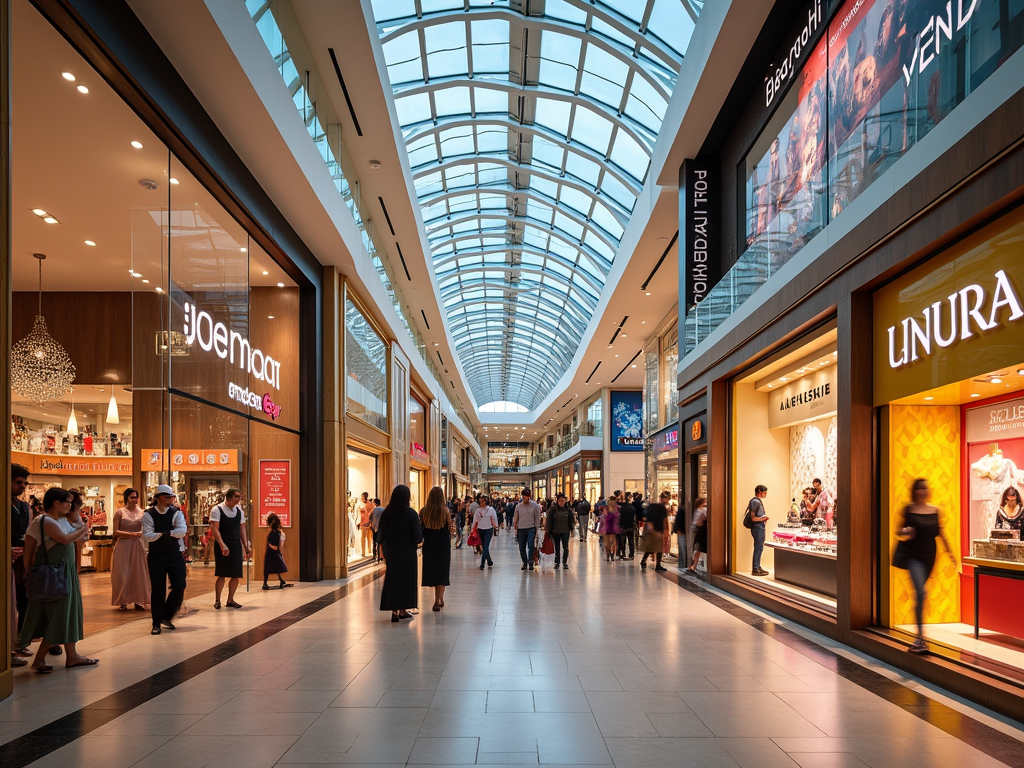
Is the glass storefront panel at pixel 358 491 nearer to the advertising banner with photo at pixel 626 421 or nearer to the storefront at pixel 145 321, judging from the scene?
the storefront at pixel 145 321

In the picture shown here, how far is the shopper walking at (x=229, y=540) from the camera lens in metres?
9.04

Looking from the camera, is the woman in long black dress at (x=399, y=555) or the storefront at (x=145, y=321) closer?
the storefront at (x=145, y=321)

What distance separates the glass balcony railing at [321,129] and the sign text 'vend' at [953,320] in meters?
6.66

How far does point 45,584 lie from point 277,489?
6.79 meters

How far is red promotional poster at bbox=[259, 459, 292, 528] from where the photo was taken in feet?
40.2

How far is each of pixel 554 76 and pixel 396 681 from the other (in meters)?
13.1

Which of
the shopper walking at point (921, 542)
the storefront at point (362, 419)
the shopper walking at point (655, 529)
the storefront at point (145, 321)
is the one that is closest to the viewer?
the shopper walking at point (921, 542)

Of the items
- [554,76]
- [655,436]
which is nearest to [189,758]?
[554,76]

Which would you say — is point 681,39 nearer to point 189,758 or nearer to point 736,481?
point 736,481

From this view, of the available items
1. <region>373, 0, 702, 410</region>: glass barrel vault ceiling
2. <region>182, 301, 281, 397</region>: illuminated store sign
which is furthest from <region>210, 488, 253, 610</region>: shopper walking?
<region>373, 0, 702, 410</region>: glass barrel vault ceiling

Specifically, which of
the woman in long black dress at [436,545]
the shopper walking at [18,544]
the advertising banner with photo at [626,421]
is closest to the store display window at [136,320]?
the shopper walking at [18,544]

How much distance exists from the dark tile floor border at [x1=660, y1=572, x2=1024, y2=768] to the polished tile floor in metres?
0.03

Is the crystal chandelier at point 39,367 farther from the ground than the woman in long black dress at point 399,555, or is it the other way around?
the crystal chandelier at point 39,367

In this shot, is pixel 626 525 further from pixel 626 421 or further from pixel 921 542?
pixel 626 421
